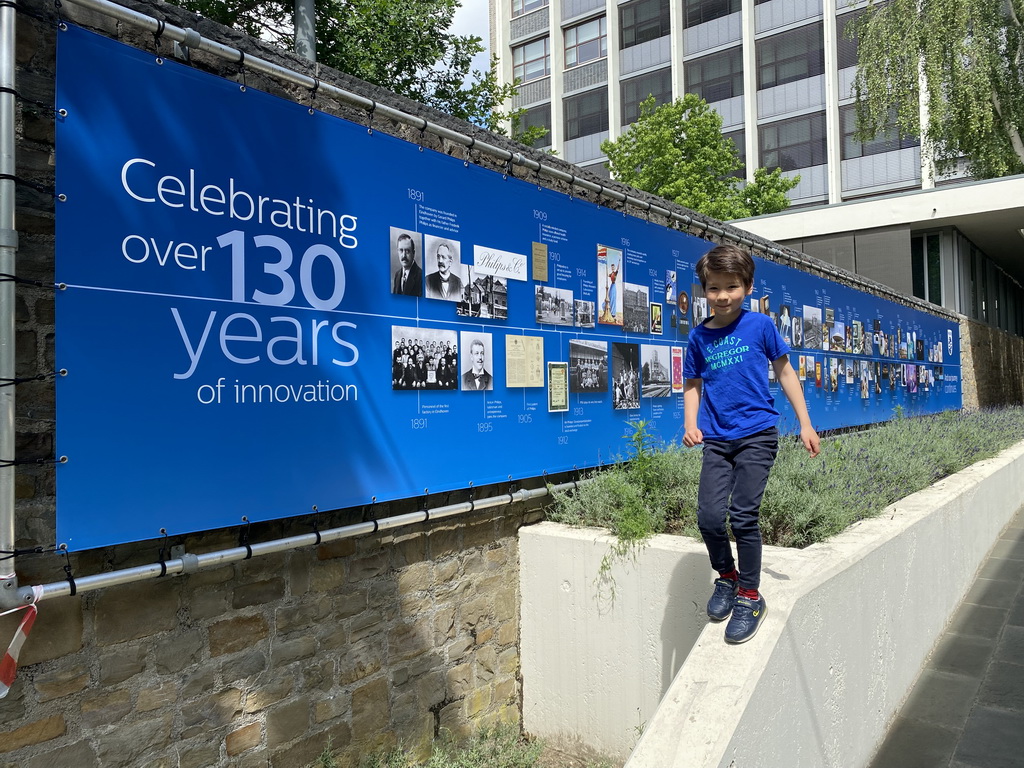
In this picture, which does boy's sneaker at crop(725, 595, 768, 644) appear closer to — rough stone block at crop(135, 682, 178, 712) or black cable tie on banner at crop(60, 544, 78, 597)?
rough stone block at crop(135, 682, 178, 712)

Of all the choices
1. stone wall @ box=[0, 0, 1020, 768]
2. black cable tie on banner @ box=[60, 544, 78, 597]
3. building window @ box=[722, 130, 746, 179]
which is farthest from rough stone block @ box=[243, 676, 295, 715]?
building window @ box=[722, 130, 746, 179]

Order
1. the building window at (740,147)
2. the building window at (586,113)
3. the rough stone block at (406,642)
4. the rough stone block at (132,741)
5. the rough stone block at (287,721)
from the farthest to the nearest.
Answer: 1. the building window at (586,113)
2. the building window at (740,147)
3. the rough stone block at (406,642)
4. the rough stone block at (287,721)
5. the rough stone block at (132,741)

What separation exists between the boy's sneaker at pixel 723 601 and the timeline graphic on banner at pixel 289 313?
148 centimetres

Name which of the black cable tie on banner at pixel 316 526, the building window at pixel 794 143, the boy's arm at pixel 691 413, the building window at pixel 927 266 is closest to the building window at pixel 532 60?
the building window at pixel 794 143

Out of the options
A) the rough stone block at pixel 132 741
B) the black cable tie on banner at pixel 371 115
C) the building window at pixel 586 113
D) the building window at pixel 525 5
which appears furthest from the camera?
the building window at pixel 525 5

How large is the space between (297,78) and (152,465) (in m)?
1.83

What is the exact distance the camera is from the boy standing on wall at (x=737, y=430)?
333cm

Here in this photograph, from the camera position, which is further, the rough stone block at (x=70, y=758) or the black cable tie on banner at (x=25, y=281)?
the rough stone block at (x=70, y=758)

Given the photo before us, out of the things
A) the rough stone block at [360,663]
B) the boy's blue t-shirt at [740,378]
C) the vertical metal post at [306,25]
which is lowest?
the rough stone block at [360,663]

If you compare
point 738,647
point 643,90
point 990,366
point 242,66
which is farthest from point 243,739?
point 643,90

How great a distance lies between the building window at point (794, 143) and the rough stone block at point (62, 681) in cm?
3407

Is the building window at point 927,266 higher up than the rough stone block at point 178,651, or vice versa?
the building window at point 927,266

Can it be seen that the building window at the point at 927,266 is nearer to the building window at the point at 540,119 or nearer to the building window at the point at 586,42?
the building window at the point at 586,42

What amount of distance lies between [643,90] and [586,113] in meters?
3.36
